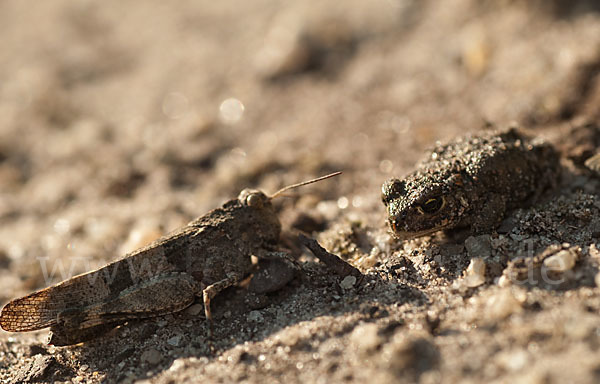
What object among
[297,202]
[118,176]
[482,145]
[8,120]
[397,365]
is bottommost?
[397,365]

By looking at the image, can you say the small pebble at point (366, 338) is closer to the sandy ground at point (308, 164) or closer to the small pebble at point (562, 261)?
the sandy ground at point (308, 164)

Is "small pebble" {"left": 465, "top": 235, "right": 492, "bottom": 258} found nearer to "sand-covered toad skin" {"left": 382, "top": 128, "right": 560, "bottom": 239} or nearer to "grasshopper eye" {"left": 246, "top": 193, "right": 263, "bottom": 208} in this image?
"sand-covered toad skin" {"left": 382, "top": 128, "right": 560, "bottom": 239}

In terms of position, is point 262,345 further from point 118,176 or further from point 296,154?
point 118,176

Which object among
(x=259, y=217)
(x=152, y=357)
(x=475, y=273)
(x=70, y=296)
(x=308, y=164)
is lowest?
(x=475, y=273)

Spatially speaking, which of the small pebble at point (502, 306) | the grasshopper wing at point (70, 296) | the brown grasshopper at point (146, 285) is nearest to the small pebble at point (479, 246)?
the small pebble at point (502, 306)

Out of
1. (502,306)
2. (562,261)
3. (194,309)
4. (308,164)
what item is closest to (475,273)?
(502,306)

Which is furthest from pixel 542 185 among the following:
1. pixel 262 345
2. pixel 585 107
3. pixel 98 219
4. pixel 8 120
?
pixel 8 120

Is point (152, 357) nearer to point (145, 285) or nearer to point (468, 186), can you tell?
point (145, 285)
